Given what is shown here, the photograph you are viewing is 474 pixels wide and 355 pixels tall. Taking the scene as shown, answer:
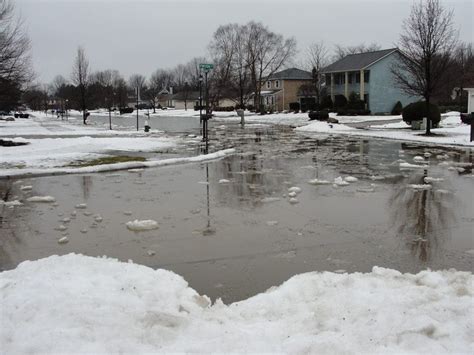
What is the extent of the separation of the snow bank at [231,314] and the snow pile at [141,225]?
8.56ft

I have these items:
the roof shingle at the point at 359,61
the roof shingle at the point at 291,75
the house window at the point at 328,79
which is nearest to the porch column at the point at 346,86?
the roof shingle at the point at 359,61

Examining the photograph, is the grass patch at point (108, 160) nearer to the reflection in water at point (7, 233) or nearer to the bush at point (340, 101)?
the reflection in water at point (7, 233)

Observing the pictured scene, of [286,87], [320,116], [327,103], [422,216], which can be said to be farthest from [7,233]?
[286,87]

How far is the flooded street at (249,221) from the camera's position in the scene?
655cm

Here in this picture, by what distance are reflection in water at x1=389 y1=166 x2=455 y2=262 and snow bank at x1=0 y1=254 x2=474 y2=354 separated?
1.57 m

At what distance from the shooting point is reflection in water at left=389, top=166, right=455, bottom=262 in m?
7.33

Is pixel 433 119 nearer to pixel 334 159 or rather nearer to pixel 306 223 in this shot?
pixel 334 159

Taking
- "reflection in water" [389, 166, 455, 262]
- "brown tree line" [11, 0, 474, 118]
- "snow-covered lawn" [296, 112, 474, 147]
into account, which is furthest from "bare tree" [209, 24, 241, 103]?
"reflection in water" [389, 166, 455, 262]

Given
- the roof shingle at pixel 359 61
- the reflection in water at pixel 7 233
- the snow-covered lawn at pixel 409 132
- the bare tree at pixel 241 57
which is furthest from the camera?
the bare tree at pixel 241 57

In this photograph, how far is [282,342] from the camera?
4.12 m

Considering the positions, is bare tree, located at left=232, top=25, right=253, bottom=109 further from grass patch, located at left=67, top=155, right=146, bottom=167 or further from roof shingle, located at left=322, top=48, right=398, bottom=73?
grass patch, located at left=67, top=155, right=146, bottom=167

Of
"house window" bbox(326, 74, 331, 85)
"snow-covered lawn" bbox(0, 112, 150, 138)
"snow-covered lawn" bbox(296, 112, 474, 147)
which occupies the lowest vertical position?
"snow-covered lawn" bbox(296, 112, 474, 147)

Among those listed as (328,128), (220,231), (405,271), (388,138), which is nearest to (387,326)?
(405,271)

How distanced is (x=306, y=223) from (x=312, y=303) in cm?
373
